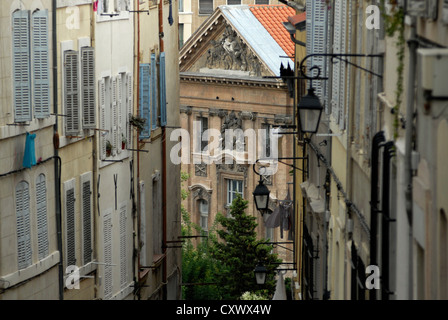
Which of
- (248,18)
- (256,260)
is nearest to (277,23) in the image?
(248,18)

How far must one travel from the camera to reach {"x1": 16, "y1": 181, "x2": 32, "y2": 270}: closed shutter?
20.1m

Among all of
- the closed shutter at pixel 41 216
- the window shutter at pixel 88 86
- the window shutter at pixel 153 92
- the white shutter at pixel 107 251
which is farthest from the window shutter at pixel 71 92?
the window shutter at pixel 153 92

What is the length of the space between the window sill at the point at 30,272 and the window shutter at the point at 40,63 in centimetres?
228

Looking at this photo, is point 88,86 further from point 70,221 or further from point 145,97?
point 145,97

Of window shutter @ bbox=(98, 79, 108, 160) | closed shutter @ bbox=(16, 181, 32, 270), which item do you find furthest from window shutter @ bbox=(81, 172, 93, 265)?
closed shutter @ bbox=(16, 181, 32, 270)

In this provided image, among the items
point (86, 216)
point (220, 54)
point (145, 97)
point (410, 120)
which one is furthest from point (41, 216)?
point (220, 54)

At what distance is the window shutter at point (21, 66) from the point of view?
19.7m

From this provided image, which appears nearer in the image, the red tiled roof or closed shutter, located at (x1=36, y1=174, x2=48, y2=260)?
closed shutter, located at (x1=36, y1=174, x2=48, y2=260)

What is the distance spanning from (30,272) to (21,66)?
3.13m

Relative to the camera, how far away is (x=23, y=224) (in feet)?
66.8

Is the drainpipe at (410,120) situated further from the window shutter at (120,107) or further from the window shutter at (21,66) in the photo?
the window shutter at (120,107)

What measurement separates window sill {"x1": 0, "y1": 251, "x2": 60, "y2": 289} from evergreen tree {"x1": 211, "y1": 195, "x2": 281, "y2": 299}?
2299 cm

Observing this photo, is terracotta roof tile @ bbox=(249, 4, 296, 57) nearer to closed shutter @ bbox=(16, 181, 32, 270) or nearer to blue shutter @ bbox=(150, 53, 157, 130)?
blue shutter @ bbox=(150, 53, 157, 130)

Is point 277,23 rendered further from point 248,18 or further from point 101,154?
point 101,154
